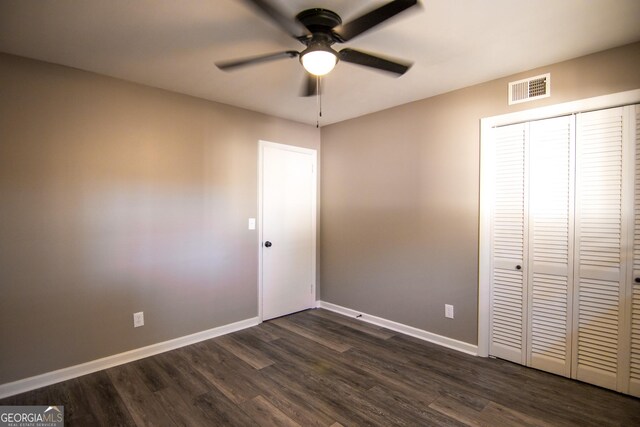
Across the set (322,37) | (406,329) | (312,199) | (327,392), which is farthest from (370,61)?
(406,329)

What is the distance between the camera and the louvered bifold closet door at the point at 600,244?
7.42 feet

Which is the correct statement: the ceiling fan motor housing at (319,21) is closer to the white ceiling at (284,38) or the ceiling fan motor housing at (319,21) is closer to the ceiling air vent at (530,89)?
the white ceiling at (284,38)

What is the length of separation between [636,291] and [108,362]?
4069 millimetres

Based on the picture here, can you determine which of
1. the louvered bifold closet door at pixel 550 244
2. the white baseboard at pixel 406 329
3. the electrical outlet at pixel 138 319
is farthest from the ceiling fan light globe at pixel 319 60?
the white baseboard at pixel 406 329

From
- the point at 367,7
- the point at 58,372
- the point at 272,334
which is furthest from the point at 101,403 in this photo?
the point at 367,7

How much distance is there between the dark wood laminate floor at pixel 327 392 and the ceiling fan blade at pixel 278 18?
2335 millimetres

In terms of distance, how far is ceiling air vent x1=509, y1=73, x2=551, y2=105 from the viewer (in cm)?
253

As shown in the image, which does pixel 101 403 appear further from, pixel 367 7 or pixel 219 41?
pixel 367 7

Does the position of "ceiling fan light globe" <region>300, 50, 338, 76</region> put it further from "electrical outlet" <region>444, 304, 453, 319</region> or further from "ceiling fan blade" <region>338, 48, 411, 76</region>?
"electrical outlet" <region>444, 304, 453, 319</region>

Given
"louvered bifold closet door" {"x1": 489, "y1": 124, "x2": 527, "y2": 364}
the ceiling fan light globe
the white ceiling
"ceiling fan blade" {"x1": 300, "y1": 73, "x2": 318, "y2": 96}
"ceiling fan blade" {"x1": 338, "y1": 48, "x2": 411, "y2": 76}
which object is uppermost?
the white ceiling

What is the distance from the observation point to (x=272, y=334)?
3395mm

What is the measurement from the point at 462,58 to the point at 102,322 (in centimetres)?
358

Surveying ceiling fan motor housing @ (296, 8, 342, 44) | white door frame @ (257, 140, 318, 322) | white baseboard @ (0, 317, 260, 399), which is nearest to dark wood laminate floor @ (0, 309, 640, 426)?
white baseboard @ (0, 317, 260, 399)

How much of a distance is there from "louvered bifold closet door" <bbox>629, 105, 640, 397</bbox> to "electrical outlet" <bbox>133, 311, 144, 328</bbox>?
12.6 ft
